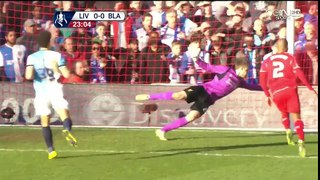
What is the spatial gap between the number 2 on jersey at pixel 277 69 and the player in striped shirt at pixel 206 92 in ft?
5.67

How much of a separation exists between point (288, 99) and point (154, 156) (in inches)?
88.4

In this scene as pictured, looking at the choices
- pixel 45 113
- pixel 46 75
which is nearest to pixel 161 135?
pixel 45 113

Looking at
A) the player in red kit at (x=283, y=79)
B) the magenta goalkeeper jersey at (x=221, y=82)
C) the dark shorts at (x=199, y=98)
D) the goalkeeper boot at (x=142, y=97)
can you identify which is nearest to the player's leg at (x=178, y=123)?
the dark shorts at (x=199, y=98)

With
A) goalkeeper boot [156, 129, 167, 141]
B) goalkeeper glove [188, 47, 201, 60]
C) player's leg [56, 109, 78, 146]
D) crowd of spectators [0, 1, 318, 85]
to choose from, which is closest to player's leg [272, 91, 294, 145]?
goalkeeper boot [156, 129, 167, 141]

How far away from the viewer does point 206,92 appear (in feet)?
41.8

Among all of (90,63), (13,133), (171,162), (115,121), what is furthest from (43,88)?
(90,63)

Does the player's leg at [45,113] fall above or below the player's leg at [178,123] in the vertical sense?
above

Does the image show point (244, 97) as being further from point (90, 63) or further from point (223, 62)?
point (90, 63)

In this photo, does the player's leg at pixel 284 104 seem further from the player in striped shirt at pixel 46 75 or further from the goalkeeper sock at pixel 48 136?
→ the goalkeeper sock at pixel 48 136

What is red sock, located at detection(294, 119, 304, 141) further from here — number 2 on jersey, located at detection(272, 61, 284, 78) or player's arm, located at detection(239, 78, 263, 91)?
player's arm, located at detection(239, 78, 263, 91)

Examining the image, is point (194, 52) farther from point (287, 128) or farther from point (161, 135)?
point (287, 128)

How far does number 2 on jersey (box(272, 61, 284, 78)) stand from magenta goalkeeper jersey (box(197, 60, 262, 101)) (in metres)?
1.73

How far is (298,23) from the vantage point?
13.9 metres

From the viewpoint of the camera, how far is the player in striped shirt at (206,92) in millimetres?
12336
